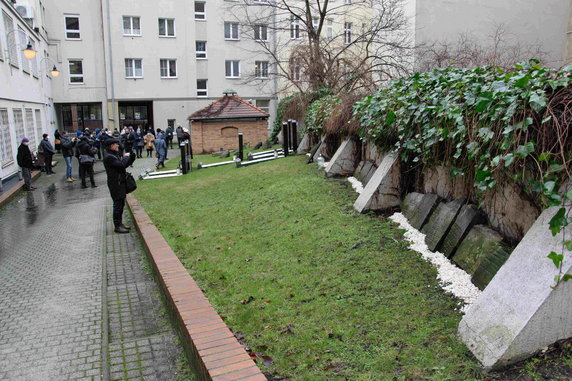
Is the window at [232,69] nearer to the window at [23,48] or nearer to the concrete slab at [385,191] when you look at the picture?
the window at [23,48]

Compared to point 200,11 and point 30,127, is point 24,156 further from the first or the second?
point 200,11

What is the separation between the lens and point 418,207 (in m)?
5.90

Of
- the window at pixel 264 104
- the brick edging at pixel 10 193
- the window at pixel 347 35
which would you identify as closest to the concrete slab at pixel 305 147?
the window at pixel 347 35

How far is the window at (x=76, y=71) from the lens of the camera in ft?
110

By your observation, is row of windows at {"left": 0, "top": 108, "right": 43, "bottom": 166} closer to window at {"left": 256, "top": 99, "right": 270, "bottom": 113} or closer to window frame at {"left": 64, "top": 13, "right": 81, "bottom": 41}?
window frame at {"left": 64, "top": 13, "right": 81, "bottom": 41}

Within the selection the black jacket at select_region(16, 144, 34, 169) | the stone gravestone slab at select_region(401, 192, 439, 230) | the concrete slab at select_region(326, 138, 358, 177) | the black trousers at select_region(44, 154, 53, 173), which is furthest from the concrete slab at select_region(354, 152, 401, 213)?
the black trousers at select_region(44, 154, 53, 173)

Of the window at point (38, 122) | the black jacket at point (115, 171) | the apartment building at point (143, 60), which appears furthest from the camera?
the apartment building at point (143, 60)

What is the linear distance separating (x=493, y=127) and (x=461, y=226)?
3.76 ft

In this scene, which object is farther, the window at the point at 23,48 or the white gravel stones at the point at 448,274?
the window at the point at 23,48

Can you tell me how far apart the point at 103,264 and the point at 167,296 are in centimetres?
254

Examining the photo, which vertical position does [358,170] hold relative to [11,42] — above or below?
below

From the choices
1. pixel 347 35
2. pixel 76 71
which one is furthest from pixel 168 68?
pixel 347 35

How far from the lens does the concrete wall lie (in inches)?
1108

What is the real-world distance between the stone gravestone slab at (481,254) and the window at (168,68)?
33446 mm
